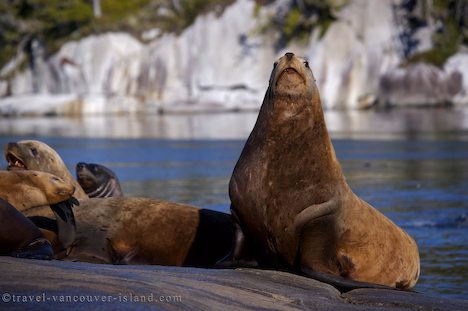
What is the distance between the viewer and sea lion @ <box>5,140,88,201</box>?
29.0 feet

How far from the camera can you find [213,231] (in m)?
7.89

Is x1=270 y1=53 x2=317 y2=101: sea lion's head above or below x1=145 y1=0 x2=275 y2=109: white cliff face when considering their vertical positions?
above

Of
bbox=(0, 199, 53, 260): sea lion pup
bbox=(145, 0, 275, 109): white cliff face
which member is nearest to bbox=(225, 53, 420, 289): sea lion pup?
bbox=(0, 199, 53, 260): sea lion pup

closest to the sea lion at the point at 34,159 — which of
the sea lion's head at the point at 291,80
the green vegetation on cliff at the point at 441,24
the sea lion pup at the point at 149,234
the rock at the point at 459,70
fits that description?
the sea lion pup at the point at 149,234

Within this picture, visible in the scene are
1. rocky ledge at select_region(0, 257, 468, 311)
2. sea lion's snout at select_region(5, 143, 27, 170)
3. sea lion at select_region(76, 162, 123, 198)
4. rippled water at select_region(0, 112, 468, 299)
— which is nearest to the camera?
rocky ledge at select_region(0, 257, 468, 311)

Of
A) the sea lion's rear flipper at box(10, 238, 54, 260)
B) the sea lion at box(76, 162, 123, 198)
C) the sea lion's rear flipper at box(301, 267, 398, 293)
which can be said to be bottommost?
the sea lion's rear flipper at box(301, 267, 398, 293)

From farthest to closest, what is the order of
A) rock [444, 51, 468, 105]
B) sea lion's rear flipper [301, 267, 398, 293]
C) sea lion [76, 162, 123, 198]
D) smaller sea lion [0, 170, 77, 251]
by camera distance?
rock [444, 51, 468, 105] → sea lion [76, 162, 123, 198] → smaller sea lion [0, 170, 77, 251] → sea lion's rear flipper [301, 267, 398, 293]

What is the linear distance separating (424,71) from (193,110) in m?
12.6

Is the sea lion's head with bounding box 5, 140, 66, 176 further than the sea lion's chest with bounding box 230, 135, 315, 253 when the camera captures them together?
Yes

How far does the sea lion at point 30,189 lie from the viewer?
292 inches

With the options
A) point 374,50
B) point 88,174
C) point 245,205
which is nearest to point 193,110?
point 374,50

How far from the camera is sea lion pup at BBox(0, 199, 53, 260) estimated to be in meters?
6.23

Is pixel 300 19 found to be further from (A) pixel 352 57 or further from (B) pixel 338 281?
(B) pixel 338 281

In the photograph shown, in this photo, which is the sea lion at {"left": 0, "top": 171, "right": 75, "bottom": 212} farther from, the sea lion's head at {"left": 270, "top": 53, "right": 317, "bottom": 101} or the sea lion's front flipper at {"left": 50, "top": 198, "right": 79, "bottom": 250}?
the sea lion's head at {"left": 270, "top": 53, "right": 317, "bottom": 101}
